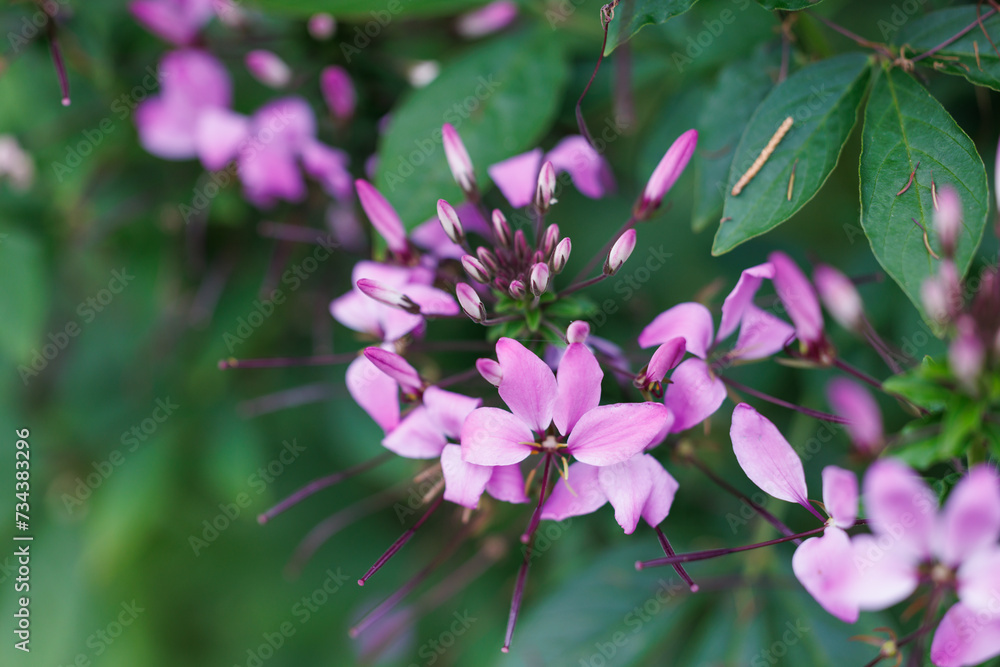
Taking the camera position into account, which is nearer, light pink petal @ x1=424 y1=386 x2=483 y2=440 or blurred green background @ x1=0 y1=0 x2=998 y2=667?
light pink petal @ x1=424 y1=386 x2=483 y2=440

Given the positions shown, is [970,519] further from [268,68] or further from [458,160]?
[268,68]

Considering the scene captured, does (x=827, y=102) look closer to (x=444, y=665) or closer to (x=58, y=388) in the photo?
(x=444, y=665)

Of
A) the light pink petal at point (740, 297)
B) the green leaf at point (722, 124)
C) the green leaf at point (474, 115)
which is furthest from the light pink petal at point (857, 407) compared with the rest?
the green leaf at point (474, 115)

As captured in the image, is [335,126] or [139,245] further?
[139,245]

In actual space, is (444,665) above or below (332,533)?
below

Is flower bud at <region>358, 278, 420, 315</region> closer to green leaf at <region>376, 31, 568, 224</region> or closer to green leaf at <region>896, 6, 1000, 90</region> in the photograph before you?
green leaf at <region>376, 31, 568, 224</region>

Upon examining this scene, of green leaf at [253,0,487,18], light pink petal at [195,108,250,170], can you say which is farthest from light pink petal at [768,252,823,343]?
light pink petal at [195,108,250,170]

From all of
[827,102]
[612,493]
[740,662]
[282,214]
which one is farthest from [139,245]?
[740,662]
